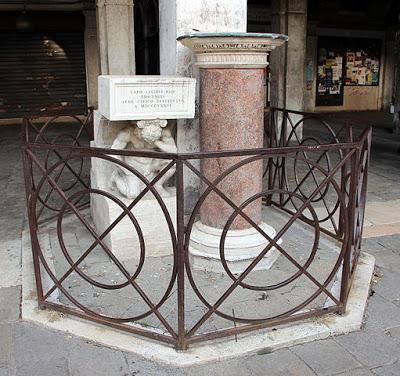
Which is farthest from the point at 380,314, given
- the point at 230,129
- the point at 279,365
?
the point at 230,129

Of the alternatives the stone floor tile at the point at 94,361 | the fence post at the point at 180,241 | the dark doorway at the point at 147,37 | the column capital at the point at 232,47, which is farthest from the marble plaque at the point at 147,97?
the dark doorway at the point at 147,37

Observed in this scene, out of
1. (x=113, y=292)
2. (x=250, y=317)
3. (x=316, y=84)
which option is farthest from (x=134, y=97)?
(x=316, y=84)

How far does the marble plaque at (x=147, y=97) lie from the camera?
3705 mm

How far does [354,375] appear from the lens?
273 cm

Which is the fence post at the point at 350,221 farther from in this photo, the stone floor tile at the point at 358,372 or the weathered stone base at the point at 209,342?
the stone floor tile at the point at 358,372

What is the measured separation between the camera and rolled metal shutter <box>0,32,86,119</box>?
49.4 feet

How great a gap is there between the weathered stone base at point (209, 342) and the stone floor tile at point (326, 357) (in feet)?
0.19

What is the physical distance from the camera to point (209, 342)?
2986mm

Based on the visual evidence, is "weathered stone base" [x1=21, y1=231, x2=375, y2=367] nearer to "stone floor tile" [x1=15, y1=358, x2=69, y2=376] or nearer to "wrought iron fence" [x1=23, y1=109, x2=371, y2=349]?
"wrought iron fence" [x1=23, y1=109, x2=371, y2=349]

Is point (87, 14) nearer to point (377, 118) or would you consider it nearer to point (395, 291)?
point (377, 118)

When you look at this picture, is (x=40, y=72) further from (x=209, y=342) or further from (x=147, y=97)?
(x=209, y=342)

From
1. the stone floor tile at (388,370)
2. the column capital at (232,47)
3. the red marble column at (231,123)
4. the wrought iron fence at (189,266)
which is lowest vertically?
the stone floor tile at (388,370)

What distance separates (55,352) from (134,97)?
1.84 m

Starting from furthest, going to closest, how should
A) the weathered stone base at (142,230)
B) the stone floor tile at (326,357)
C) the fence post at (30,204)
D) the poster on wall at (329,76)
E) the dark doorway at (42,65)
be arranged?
the poster on wall at (329,76), the dark doorway at (42,65), the weathered stone base at (142,230), the fence post at (30,204), the stone floor tile at (326,357)
